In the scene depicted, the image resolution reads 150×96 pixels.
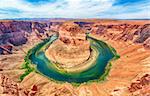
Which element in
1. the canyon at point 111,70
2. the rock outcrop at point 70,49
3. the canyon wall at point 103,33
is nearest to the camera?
the canyon at point 111,70

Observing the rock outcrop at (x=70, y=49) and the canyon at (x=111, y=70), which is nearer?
the canyon at (x=111, y=70)

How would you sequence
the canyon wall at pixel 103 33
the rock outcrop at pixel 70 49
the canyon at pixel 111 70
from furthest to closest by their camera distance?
the canyon wall at pixel 103 33 → the rock outcrop at pixel 70 49 → the canyon at pixel 111 70

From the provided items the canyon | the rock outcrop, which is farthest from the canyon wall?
the rock outcrop

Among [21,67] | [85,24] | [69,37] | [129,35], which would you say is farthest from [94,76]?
[85,24]

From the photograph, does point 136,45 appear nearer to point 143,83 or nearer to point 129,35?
point 129,35

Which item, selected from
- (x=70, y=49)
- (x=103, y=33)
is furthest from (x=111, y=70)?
(x=103, y=33)

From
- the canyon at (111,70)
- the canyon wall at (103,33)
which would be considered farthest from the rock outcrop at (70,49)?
the canyon wall at (103,33)

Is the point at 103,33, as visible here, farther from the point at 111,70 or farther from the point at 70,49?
the point at 111,70

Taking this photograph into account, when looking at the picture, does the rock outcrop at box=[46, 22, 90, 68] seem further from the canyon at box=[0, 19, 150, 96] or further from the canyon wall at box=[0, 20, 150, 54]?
the canyon wall at box=[0, 20, 150, 54]

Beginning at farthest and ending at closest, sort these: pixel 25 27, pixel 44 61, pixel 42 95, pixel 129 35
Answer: pixel 25 27 → pixel 129 35 → pixel 44 61 → pixel 42 95

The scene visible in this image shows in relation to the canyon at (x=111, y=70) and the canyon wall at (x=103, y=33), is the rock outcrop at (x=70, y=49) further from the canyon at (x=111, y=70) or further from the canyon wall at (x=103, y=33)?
the canyon wall at (x=103, y=33)
